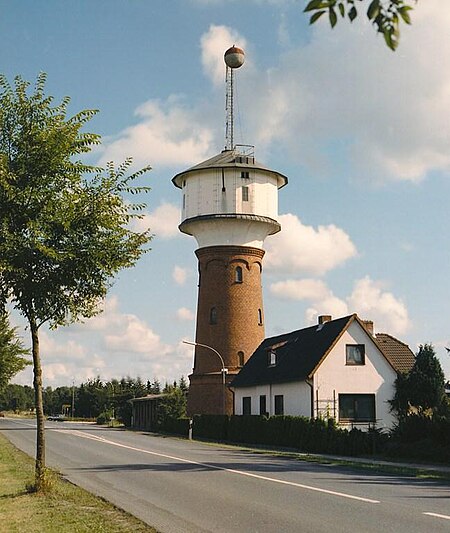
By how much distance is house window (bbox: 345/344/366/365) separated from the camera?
39594mm

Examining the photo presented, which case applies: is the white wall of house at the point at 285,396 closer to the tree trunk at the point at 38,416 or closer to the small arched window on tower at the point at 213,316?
the small arched window on tower at the point at 213,316

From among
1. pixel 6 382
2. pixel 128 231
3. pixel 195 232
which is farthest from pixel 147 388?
pixel 128 231

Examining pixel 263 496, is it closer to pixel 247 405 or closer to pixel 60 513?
pixel 60 513

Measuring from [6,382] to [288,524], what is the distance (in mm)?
31898

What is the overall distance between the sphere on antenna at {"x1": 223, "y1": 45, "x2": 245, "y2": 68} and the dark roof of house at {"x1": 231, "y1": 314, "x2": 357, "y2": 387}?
19.9 m

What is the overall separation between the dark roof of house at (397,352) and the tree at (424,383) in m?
2.63

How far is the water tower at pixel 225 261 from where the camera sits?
166ft

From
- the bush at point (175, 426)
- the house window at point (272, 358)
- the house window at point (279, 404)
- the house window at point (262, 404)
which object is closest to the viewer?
the house window at point (279, 404)

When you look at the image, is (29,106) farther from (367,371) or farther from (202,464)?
(367,371)

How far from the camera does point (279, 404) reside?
4262cm

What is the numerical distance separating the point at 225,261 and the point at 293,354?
984cm

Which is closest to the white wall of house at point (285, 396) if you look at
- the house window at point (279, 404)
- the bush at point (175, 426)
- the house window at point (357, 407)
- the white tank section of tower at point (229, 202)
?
the house window at point (279, 404)

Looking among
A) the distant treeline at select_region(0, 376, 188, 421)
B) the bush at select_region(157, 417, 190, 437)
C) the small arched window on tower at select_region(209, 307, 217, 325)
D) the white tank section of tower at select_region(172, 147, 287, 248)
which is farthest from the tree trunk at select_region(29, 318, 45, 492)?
the distant treeline at select_region(0, 376, 188, 421)

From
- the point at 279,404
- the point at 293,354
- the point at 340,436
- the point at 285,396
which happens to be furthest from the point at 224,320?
the point at 340,436
